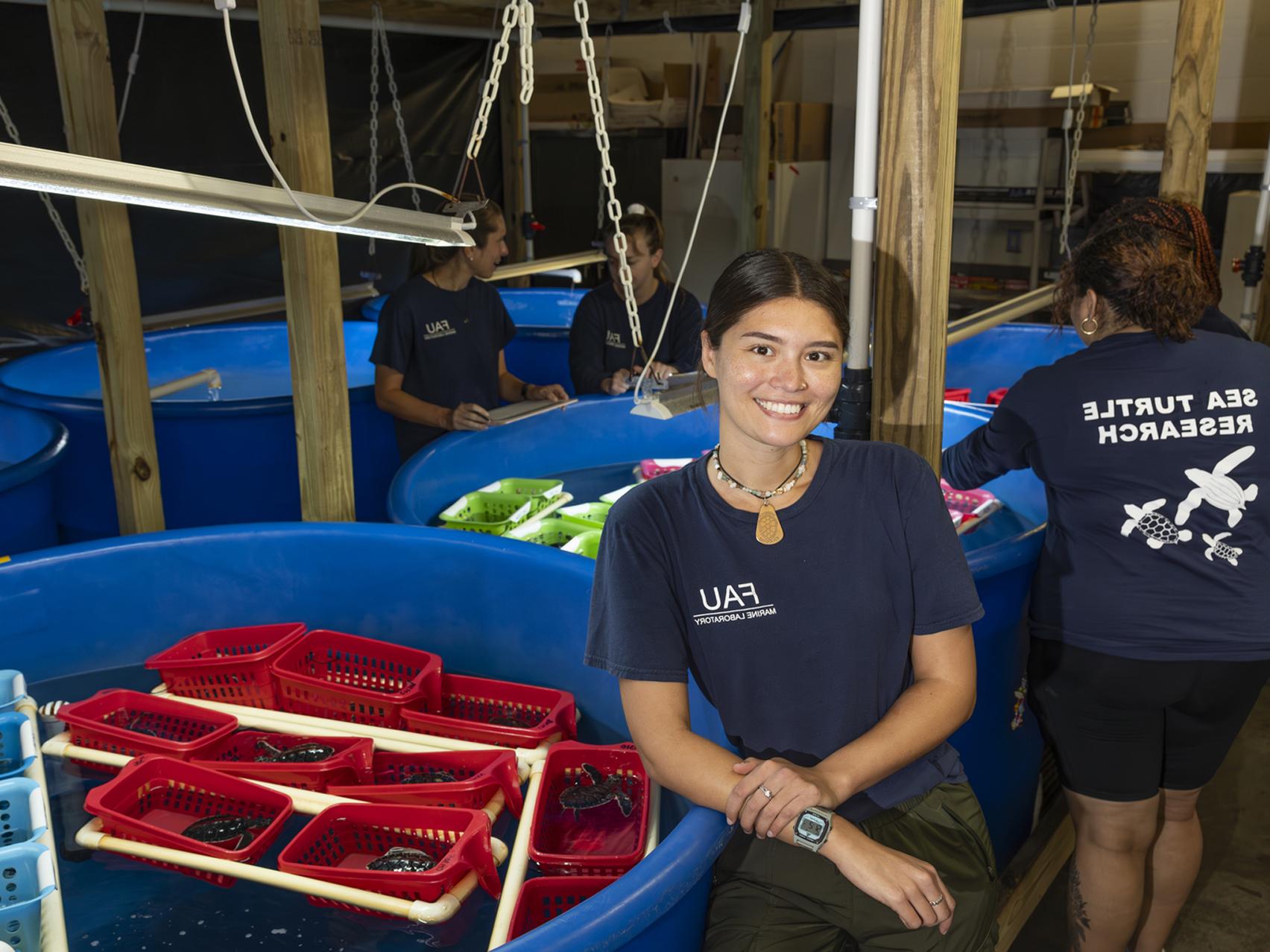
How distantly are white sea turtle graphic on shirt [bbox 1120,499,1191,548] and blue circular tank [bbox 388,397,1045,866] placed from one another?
1.10 feet

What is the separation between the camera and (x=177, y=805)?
212 cm

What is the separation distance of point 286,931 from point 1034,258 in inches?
286

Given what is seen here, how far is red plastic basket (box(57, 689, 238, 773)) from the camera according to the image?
7.22 feet

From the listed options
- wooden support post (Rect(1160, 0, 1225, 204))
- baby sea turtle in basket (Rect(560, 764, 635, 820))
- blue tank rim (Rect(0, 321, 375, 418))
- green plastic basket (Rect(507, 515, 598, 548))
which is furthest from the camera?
blue tank rim (Rect(0, 321, 375, 418))

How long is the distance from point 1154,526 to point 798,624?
83cm

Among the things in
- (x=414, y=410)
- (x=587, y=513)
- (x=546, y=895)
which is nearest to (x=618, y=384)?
(x=414, y=410)

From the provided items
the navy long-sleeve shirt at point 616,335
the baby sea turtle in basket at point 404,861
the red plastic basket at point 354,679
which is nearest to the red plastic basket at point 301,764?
the red plastic basket at point 354,679

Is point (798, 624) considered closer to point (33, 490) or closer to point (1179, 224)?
point (1179, 224)

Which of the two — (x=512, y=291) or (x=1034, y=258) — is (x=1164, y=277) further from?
(x=1034, y=258)

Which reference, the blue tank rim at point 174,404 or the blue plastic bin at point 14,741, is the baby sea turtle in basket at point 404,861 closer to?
the blue plastic bin at point 14,741

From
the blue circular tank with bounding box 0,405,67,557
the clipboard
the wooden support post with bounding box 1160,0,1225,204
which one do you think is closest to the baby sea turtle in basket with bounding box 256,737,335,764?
the clipboard

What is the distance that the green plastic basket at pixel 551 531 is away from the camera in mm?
3164

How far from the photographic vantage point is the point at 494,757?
2.12 meters

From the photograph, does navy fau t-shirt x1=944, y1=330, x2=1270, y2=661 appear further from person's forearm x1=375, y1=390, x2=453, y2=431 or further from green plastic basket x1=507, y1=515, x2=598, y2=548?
person's forearm x1=375, y1=390, x2=453, y2=431
